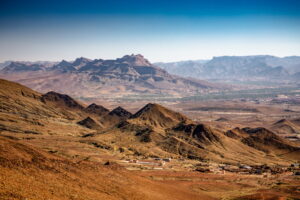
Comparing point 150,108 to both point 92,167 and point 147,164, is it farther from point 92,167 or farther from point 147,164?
point 92,167

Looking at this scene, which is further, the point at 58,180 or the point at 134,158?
the point at 134,158

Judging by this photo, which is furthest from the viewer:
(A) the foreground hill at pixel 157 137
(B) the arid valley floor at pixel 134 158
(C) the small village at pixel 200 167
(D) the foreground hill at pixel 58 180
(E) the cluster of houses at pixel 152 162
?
A: (A) the foreground hill at pixel 157 137

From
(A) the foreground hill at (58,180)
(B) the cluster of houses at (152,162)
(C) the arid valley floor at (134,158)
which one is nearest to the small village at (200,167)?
(B) the cluster of houses at (152,162)

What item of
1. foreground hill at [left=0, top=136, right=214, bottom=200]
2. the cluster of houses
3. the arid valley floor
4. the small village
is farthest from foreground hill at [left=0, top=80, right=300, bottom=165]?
foreground hill at [left=0, top=136, right=214, bottom=200]

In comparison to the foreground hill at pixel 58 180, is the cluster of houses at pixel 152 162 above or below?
below

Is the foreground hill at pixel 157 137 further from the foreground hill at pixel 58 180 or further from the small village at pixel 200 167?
the foreground hill at pixel 58 180

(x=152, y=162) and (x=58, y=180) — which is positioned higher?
(x=58, y=180)

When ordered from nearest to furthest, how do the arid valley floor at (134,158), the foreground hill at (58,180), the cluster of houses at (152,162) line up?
the foreground hill at (58,180) < the arid valley floor at (134,158) < the cluster of houses at (152,162)

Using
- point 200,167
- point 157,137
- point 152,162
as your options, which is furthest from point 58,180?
point 157,137

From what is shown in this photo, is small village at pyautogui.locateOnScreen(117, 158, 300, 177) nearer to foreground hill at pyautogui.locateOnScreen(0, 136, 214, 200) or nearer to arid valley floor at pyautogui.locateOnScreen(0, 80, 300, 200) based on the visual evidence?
arid valley floor at pyautogui.locateOnScreen(0, 80, 300, 200)

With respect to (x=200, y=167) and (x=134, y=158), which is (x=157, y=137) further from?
(x=200, y=167)

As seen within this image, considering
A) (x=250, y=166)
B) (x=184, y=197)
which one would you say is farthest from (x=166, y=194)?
(x=250, y=166)
